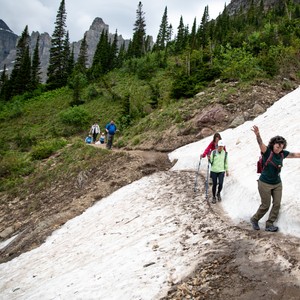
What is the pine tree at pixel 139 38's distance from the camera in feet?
228

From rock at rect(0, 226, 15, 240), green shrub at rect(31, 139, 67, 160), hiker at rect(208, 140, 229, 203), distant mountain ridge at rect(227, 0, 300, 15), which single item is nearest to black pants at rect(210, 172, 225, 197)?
hiker at rect(208, 140, 229, 203)

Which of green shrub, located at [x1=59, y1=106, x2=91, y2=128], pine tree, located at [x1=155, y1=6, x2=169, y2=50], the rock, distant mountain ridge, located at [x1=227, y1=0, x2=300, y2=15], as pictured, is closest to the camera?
the rock

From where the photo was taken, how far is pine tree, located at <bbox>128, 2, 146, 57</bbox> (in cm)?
6961

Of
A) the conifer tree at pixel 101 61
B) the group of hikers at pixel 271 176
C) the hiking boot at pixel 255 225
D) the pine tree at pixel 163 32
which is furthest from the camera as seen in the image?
the pine tree at pixel 163 32

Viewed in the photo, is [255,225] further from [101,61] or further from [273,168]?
[101,61]

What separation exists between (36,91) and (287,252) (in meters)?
55.9

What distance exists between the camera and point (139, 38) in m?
73.8

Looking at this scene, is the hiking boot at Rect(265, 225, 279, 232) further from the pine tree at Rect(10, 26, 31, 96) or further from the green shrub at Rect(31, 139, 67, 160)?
the pine tree at Rect(10, 26, 31, 96)

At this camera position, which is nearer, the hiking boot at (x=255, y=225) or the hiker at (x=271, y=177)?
the hiker at (x=271, y=177)

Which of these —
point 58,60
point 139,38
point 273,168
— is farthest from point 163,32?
point 273,168

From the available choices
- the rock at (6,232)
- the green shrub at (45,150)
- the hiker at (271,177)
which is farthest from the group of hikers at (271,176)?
the green shrub at (45,150)

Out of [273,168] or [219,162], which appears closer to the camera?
[273,168]

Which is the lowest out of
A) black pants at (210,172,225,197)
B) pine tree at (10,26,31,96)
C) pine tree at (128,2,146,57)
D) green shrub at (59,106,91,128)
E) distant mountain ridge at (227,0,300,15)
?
black pants at (210,172,225,197)

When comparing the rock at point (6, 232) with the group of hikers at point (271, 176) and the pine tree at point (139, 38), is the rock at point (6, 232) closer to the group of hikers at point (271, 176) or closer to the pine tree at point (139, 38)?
the group of hikers at point (271, 176)
